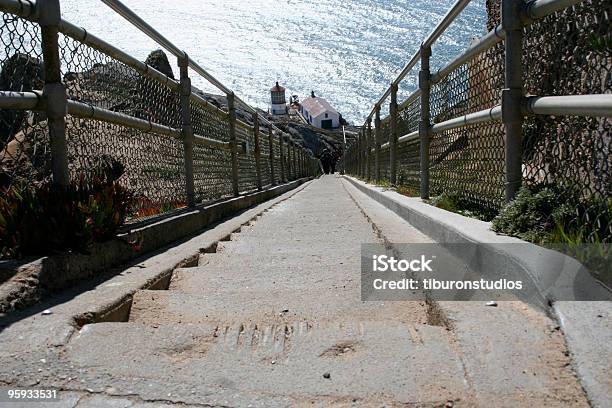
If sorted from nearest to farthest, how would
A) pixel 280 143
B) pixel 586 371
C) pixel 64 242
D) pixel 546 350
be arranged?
1. pixel 586 371
2. pixel 546 350
3. pixel 64 242
4. pixel 280 143

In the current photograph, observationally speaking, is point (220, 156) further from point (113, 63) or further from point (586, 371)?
point (586, 371)

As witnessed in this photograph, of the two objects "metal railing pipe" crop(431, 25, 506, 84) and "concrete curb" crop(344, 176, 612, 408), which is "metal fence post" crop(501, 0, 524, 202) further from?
"concrete curb" crop(344, 176, 612, 408)

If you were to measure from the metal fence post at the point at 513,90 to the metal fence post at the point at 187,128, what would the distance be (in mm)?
3196

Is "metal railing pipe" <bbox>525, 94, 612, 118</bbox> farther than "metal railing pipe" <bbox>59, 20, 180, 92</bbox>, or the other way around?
"metal railing pipe" <bbox>59, 20, 180, 92</bbox>

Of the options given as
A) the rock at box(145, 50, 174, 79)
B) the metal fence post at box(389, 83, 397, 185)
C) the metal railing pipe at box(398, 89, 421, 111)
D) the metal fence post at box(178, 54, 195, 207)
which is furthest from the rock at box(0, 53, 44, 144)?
the rock at box(145, 50, 174, 79)

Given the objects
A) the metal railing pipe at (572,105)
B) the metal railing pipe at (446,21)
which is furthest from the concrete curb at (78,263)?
the metal railing pipe at (446,21)

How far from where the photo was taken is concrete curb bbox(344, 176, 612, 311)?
1.79m

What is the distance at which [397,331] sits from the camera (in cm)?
180

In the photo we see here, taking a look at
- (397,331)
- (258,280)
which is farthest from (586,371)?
(258,280)

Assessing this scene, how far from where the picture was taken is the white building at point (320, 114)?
110m

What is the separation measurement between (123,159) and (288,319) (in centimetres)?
272

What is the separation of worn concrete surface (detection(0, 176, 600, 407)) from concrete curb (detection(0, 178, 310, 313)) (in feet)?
0.87

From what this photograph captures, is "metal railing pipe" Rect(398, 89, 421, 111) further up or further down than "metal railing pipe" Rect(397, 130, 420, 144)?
further up

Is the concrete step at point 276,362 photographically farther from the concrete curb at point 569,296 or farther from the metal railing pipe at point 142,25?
the metal railing pipe at point 142,25
